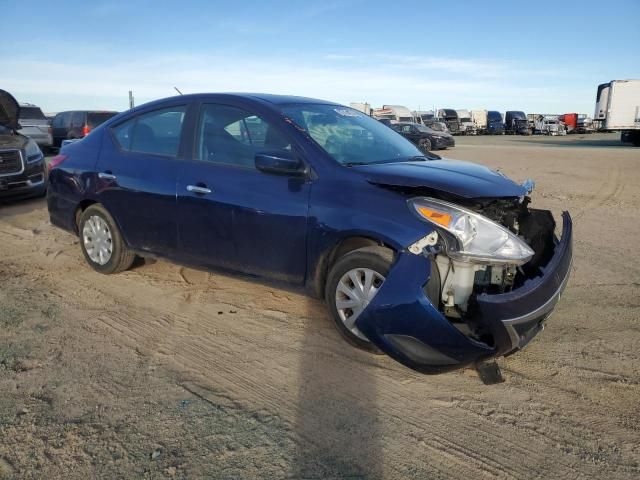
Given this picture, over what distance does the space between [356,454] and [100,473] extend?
3.80 ft

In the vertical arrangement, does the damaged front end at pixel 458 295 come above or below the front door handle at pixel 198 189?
below

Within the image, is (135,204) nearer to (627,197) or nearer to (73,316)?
(73,316)

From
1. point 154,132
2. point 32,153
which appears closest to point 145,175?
point 154,132

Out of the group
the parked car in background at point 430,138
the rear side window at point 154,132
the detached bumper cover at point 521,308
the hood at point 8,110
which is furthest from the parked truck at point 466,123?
the detached bumper cover at point 521,308

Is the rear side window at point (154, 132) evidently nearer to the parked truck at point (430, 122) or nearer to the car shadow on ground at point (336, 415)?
the car shadow on ground at point (336, 415)

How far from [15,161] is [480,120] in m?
46.3

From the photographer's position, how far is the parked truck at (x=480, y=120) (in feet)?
158

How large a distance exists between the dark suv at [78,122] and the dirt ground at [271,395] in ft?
48.4

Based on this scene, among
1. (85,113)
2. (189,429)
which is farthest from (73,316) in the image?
(85,113)

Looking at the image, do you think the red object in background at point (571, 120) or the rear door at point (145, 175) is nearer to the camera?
the rear door at point (145, 175)

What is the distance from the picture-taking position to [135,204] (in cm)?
454

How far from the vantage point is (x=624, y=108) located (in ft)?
89.4

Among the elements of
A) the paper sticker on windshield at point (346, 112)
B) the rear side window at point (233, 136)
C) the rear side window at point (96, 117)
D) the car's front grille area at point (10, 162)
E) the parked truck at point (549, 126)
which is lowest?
the car's front grille area at point (10, 162)

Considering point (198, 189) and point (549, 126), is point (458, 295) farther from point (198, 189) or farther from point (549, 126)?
point (549, 126)
